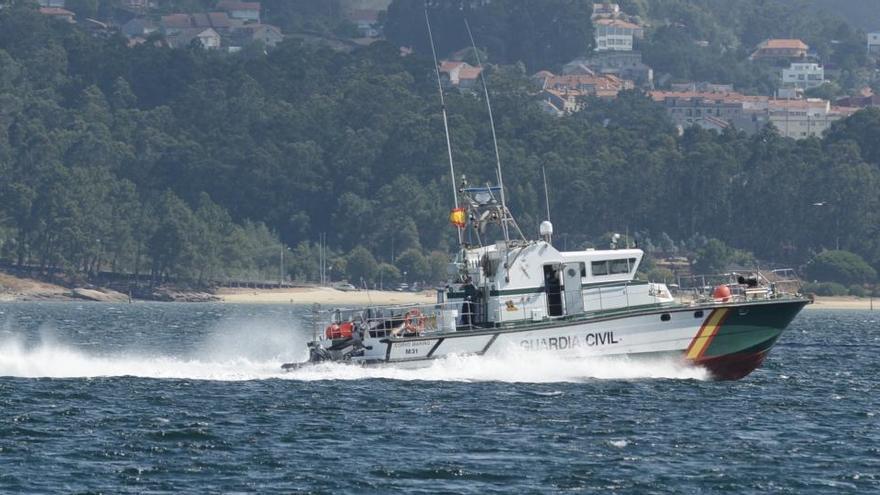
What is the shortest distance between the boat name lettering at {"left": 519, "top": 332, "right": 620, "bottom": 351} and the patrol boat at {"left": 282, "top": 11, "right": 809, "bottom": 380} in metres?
0.03

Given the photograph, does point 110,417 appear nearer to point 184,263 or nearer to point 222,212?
point 184,263

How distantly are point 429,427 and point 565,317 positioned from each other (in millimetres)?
8693

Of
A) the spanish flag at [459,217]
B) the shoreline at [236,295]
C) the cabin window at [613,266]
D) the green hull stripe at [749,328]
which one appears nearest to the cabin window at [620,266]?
the cabin window at [613,266]

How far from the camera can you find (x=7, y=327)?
10262 cm

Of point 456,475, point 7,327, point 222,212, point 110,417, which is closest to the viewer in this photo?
point 456,475

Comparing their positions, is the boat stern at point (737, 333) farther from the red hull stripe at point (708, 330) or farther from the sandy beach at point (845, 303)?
the sandy beach at point (845, 303)

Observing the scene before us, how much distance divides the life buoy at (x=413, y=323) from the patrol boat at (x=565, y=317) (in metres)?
0.03

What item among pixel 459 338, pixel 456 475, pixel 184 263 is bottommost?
pixel 456 475

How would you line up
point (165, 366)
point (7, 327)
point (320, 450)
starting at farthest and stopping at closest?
point (7, 327)
point (165, 366)
point (320, 450)

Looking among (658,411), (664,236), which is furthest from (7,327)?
(664,236)

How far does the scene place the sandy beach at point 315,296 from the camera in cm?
16512

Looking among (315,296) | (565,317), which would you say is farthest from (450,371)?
(315,296)

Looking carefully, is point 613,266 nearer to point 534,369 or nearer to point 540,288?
point 540,288

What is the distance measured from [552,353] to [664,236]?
431ft
